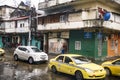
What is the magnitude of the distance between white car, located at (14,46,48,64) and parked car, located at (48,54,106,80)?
4683mm

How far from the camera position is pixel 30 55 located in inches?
825

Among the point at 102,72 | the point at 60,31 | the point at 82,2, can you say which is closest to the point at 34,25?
the point at 60,31

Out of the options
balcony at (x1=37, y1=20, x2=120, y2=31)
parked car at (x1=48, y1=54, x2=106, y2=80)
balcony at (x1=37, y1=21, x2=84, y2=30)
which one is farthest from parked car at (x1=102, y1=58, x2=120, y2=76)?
balcony at (x1=37, y1=21, x2=84, y2=30)

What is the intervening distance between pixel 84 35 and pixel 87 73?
12975 millimetres

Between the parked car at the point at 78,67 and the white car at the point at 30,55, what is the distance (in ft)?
15.4

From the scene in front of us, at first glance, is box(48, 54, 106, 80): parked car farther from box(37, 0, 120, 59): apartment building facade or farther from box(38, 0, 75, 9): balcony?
box(38, 0, 75, 9): balcony

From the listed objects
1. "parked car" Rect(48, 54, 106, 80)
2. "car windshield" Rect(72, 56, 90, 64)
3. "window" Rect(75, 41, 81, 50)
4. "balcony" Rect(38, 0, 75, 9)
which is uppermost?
"balcony" Rect(38, 0, 75, 9)

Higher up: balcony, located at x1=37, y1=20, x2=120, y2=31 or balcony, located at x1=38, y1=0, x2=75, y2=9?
balcony, located at x1=38, y1=0, x2=75, y2=9

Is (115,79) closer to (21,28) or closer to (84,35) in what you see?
(84,35)

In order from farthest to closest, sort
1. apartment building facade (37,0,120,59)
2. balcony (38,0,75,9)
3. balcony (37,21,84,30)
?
balcony (38,0,75,9), balcony (37,21,84,30), apartment building facade (37,0,120,59)

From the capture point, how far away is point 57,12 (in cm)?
2888

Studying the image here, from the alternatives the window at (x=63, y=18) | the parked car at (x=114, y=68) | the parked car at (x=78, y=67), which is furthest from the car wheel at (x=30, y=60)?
the window at (x=63, y=18)

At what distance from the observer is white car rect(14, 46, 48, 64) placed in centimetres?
2066

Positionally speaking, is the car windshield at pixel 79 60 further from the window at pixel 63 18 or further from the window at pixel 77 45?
the window at pixel 63 18
